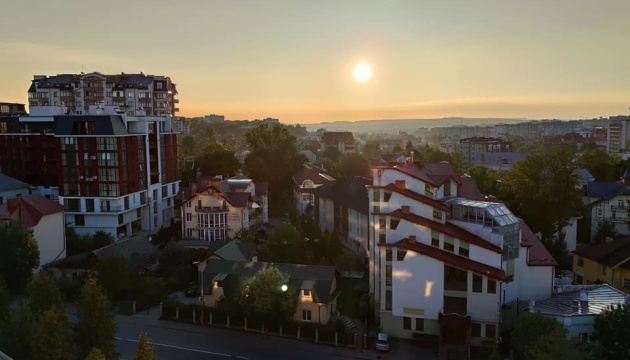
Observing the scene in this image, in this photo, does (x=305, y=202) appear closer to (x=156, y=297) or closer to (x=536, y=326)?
(x=156, y=297)

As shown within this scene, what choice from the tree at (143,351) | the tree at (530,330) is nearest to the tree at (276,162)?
the tree at (530,330)

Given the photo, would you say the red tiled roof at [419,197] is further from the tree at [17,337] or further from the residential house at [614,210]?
the residential house at [614,210]

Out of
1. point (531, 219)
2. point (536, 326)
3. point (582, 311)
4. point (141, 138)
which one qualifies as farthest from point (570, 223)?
point (141, 138)

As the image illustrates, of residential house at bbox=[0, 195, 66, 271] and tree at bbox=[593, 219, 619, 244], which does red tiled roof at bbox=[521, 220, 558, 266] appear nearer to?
tree at bbox=[593, 219, 619, 244]

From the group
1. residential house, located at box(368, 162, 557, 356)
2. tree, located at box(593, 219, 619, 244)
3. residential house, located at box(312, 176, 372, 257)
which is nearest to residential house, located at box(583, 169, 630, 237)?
tree, located at box(593, 219, 619, 244)

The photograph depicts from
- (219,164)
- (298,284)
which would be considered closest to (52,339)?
(298,284)

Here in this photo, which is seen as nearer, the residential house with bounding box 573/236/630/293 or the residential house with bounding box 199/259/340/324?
the residential house with bounding box 199/259/340/324
